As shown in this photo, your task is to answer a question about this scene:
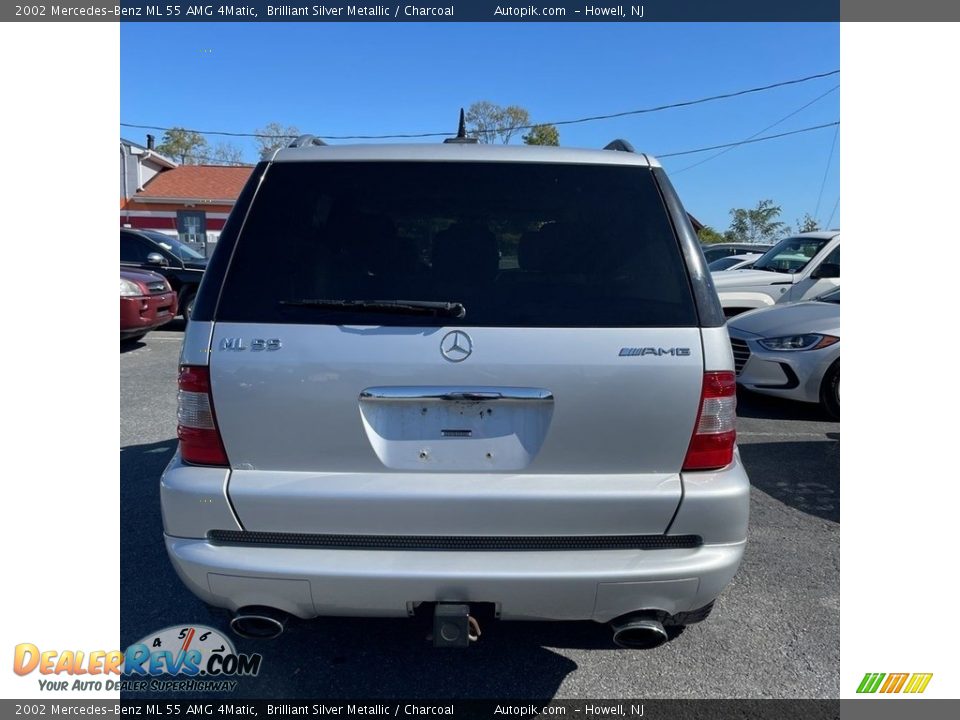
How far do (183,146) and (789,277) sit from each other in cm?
6321

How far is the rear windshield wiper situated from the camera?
2100mm

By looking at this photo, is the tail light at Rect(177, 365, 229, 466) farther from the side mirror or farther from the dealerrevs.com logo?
the side mirror

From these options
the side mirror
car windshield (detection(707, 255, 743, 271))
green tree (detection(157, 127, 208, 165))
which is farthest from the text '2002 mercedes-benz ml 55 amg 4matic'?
green tree (detection(157, 127, 208, 165))

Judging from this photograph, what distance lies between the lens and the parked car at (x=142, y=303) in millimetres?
9250

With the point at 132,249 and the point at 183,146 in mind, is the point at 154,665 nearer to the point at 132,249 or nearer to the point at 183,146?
the point at 132,249

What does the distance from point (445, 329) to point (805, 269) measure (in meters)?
8.36

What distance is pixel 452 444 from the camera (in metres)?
2.12

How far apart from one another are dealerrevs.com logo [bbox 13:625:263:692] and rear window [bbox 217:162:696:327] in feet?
4.89

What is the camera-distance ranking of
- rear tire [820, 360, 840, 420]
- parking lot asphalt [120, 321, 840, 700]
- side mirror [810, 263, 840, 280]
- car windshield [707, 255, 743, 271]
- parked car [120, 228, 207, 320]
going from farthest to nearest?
car windshield [707, 255, 743, 271] → parked car [120, 228, 207, 320] → side mirror [810, 263, 840, 280] → rear tire [820, 360, 840, 420] → parking lot asphalt [120, 321, 840, 700]

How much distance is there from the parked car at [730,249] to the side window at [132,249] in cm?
1298

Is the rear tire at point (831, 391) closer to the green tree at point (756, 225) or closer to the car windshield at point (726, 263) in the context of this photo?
the car windshield at point (726, 263)

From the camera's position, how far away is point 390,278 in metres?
2.18

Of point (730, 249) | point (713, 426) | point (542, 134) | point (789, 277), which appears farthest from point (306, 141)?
point (542, 134)
